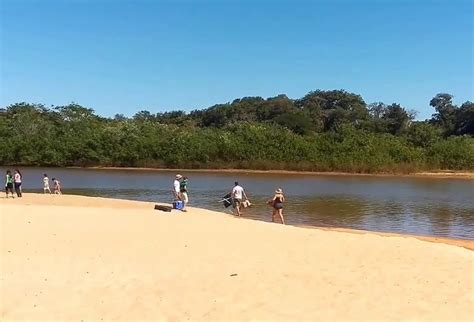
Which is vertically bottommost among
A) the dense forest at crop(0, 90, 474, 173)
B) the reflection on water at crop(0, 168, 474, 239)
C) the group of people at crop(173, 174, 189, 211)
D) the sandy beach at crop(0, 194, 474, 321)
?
the reflection on water at crop(0, 168, 474, 239)

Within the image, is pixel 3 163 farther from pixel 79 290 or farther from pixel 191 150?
pixel 79 290

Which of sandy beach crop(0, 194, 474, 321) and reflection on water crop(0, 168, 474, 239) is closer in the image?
sandy beach crop(0, 194, 474, 321)

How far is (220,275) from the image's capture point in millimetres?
10500

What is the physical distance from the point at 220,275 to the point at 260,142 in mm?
68897

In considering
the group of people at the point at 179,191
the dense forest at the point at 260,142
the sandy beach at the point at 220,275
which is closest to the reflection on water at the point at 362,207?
the group of people at the point at 179,191

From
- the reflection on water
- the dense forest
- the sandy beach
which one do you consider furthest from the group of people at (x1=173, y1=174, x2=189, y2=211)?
the dense forest

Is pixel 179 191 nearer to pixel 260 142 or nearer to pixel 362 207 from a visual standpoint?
pixel 362 207

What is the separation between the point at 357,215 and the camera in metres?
26.8

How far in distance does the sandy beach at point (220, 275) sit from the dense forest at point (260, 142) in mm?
58167

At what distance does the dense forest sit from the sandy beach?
58.2m

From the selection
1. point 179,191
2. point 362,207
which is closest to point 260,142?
point 362,207

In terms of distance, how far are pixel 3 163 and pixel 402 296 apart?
3383 inches

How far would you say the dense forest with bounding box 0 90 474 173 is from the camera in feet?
237

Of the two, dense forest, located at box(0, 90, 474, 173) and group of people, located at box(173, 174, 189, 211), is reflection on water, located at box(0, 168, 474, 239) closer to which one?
group of people, located at box(173, 174, 189, 211)
